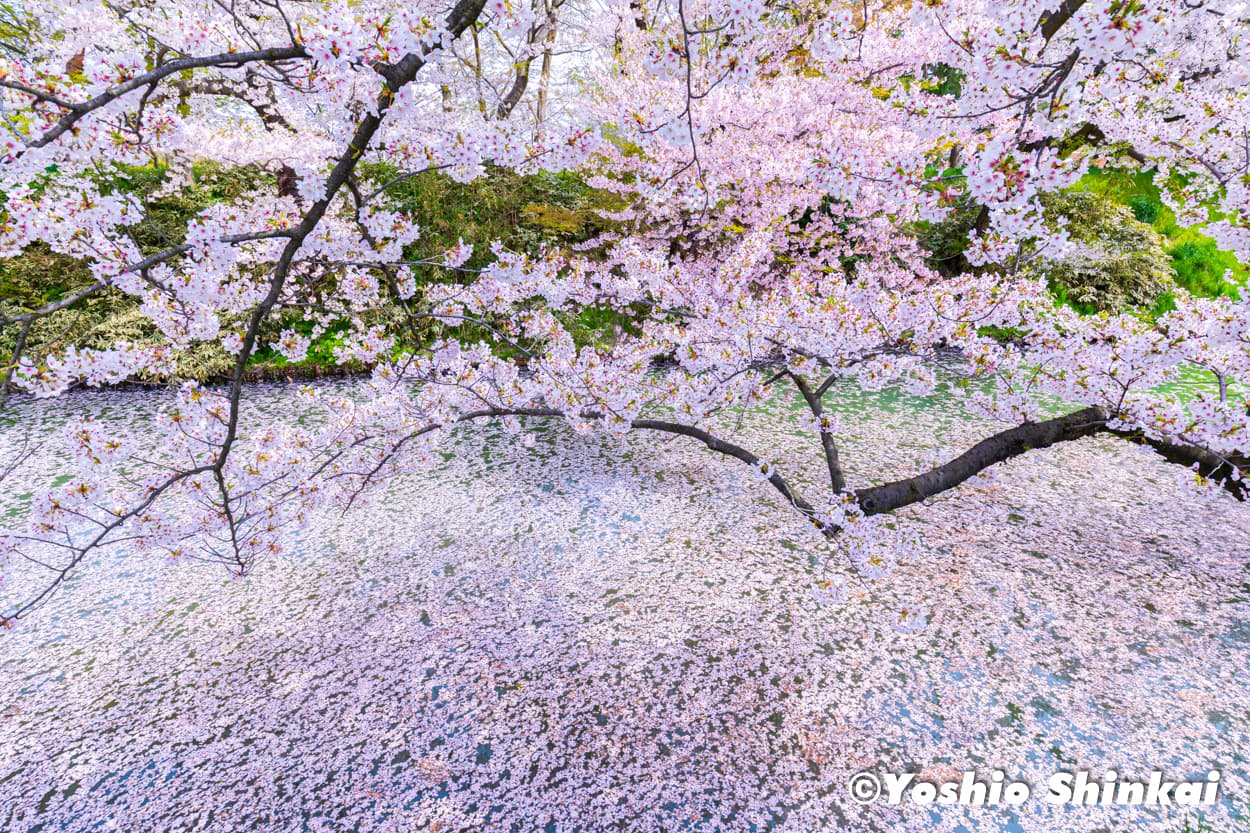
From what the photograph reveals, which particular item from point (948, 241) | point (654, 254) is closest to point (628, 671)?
point (654, 254)

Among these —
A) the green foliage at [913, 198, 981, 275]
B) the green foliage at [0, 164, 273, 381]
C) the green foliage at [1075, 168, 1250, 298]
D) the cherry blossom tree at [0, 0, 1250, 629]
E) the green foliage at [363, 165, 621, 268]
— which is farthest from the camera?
the green foliage at [1075, 168, 1250, 298]

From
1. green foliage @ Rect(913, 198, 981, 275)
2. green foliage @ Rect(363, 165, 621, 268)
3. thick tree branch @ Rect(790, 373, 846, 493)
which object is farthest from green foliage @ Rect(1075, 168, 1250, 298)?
thick tree branch @ Rect(790, 373, 846, 493)

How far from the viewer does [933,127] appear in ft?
6.97

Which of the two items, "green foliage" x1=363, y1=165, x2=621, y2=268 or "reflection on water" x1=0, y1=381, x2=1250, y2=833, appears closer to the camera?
"reflection on water" x1=0, y1=381, x2=1250, y2=833

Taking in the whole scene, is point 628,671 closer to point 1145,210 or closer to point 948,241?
point 948,241

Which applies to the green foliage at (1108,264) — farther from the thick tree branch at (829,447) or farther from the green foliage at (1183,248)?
the thick tree branch at (829,447)

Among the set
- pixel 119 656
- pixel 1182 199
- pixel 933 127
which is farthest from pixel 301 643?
pixel 1182 199

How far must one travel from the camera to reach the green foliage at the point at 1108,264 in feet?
25.1

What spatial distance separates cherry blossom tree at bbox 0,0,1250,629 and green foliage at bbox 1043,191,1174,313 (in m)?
3.38

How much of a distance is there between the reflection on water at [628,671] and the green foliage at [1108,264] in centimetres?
555

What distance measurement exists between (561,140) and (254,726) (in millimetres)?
2443

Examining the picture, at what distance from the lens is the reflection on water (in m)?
1.79

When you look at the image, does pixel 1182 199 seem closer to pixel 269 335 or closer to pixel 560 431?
pixel 560 431

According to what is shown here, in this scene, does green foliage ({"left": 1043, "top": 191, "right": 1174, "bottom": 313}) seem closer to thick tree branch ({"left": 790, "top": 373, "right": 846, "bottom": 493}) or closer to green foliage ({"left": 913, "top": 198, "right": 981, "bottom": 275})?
green foliage ({"left": 913, "top": 198, "right": 981, "bottom": 275})
